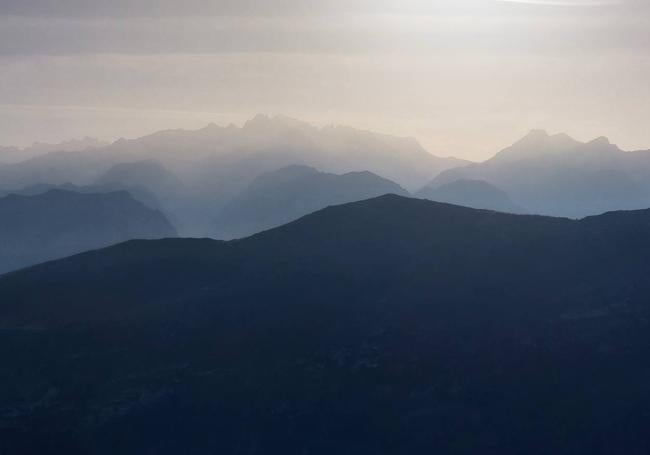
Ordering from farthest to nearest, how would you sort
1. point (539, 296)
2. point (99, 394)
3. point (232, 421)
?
point (539, 296) < point (99, 394) < point (232, 421)

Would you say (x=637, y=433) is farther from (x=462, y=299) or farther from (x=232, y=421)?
(x=232, y=421)

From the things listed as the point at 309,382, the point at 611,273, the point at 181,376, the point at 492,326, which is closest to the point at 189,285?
the point at 181,376

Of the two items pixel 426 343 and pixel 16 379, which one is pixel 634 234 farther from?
pixel 16 379

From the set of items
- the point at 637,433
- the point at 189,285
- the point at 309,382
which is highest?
the point at 189,285

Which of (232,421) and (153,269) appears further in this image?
(153,269)

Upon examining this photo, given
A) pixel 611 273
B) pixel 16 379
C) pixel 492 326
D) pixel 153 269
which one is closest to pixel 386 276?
pixel 492 326

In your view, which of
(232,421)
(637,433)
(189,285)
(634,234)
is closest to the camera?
(637,433)

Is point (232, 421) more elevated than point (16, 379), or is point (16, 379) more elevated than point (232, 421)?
point (16, 379)
